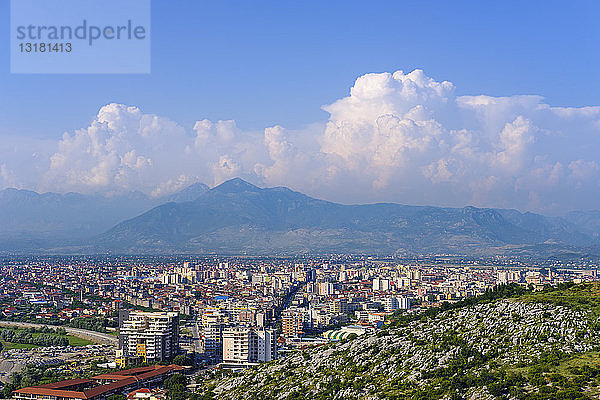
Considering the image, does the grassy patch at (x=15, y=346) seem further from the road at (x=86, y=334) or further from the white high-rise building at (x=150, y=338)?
the white high-rise building at (x=150, y=338)

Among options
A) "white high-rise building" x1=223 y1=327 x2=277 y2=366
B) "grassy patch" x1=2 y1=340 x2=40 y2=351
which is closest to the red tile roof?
"white high-rise building" x1=223 y1=327 x2=277 y2=366

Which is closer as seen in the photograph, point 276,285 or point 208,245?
point 276,285

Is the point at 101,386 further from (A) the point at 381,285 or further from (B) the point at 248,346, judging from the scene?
(A) the point at 381,285

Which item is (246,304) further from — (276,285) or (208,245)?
(208,245)

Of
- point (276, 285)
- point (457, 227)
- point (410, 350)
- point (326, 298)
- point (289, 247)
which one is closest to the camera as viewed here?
point (410, 350)

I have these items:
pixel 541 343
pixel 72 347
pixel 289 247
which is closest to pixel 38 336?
pixel 72 347

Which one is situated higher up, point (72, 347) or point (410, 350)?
point (410, 350)

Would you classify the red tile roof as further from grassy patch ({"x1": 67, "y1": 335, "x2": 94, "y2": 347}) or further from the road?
grassy patch ({"x1": 67, "y1": 335, "x2": 94, "y2": 347})
